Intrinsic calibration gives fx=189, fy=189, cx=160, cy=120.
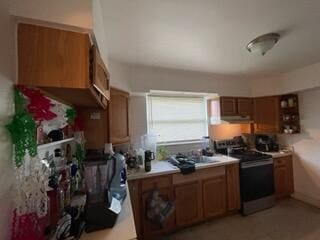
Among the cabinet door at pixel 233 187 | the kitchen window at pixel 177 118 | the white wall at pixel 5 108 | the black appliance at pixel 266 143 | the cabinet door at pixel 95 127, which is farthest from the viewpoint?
the black appliance at pixel 266 143

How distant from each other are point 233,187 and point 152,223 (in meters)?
1.37

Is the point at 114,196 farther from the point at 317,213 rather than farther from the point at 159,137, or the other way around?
the point at 317,213

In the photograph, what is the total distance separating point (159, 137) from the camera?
3.28 metres

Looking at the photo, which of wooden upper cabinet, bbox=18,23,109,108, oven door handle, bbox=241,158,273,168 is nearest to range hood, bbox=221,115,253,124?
oven door handle, bbox=241,158,273,168

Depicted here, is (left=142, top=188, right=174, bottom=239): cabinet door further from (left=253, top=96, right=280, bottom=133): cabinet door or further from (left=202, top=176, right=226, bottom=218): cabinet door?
(left=253, top=96, right=280, bottom=133): cabinet door

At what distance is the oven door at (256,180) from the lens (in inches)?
116

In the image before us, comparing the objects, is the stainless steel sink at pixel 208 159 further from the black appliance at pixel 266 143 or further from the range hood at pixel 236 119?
the black appliance at pixel 266 143

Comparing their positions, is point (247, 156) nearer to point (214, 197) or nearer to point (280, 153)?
point (280, 153)

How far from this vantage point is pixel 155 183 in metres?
2.43

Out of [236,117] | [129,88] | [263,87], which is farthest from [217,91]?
[129,88]

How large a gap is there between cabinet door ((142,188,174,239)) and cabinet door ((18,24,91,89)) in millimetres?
1835

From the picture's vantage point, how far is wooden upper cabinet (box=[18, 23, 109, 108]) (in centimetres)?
93

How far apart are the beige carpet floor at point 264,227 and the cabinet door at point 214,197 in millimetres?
153

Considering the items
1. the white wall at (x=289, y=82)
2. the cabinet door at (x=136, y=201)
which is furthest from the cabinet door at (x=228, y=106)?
the cabinet door at (x=136, y=201)
